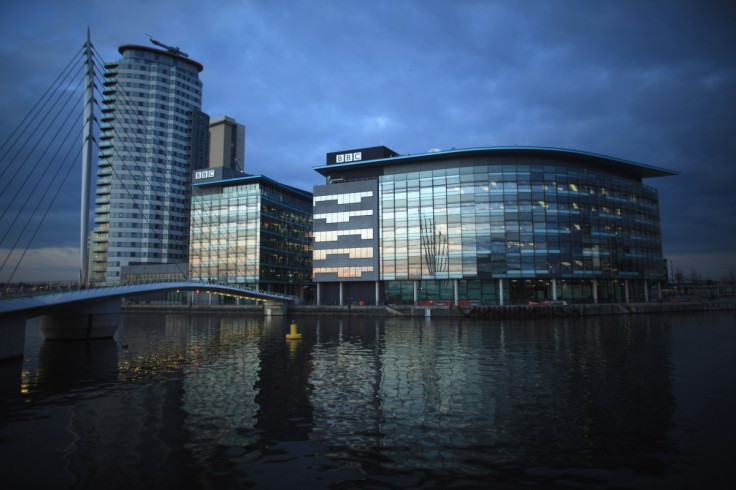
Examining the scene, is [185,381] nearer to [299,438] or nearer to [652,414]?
→ [299,438]

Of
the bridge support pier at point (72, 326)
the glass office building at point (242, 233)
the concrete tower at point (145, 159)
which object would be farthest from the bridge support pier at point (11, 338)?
the concrete tower at point (145, 159)

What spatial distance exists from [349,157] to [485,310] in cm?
5125

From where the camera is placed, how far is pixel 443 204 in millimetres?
97125

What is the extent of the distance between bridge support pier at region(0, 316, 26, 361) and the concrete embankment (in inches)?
2336

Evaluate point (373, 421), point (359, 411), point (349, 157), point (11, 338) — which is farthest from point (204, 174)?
point (373, 421)

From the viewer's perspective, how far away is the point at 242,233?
397 ft

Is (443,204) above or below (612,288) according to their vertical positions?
above

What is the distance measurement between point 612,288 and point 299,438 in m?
106

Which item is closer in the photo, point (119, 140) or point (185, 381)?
point (185, 381)

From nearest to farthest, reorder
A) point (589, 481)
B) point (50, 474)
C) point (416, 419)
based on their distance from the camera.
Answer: point (589, 481) < point (50, 474) < point (416, 419)

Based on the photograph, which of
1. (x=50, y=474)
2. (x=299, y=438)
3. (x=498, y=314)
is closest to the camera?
(x=50, y=474)

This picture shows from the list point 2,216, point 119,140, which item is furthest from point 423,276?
point 119,140

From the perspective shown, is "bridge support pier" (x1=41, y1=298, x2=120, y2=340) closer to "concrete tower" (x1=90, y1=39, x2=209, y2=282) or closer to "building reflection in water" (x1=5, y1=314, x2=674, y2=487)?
"building reflection in water" (x1=5, y1=314, x2=674, y2=487)

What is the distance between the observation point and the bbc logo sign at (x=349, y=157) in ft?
349
